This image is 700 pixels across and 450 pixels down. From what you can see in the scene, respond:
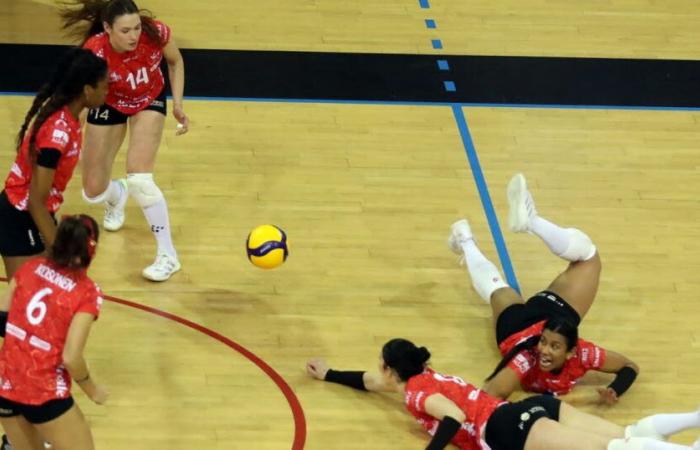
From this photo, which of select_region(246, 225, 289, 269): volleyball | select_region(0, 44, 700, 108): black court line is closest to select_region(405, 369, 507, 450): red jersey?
select_region(246, 225, 289, 269): volleyball

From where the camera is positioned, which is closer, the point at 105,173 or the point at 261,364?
the point at 261,364

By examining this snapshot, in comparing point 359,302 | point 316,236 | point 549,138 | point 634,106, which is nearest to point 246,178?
point 316,236

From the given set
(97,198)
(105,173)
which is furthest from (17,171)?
(97,198)

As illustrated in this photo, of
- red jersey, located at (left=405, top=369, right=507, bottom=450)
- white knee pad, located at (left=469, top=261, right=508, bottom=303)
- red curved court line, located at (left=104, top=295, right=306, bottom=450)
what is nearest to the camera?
red jersey, located at (left=405, top=369, right=507, bottom=450)

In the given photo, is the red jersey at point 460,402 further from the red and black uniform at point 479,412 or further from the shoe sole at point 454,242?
the shoe sole at point 454,242

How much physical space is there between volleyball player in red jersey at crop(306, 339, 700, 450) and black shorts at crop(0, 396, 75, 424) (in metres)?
1.81

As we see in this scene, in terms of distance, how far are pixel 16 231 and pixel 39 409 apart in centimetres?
130

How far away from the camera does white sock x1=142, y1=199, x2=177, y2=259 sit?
25.4 feet

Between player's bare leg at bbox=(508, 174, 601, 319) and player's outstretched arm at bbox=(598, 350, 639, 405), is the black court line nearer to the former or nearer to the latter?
player's bare leg at bbox=(508, 174, 601, 319)

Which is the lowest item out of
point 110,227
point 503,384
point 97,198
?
point 110,227

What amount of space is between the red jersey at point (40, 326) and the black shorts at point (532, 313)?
2.79m

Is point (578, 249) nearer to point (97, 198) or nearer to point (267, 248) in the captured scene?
point (267, 248)

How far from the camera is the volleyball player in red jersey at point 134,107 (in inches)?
290

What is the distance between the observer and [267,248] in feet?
24.3
